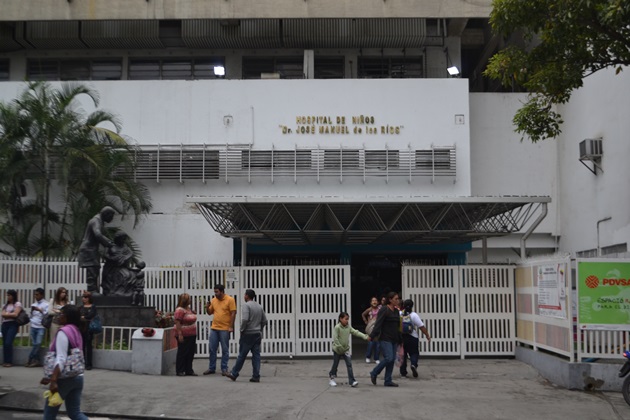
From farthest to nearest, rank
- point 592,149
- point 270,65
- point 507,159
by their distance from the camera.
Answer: point 270,65
point 507,159
point 592,149

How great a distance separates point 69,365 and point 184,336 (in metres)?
5.80

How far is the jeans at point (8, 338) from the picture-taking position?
47.2 ft

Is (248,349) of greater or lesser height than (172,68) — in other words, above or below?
below

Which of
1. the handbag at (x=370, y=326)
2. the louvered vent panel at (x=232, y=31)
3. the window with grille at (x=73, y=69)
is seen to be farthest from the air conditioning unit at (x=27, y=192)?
the handbag at (x=370, y=326)

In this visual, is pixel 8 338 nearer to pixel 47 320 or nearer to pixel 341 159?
pixel 47 320

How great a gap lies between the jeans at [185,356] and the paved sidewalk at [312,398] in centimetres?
26

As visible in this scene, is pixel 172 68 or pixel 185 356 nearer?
pixel 185 356

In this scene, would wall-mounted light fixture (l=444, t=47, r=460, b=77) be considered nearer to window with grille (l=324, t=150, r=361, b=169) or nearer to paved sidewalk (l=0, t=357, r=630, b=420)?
window with grille (l=324, t=150, r=361, b=169)

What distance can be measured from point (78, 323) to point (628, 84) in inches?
598

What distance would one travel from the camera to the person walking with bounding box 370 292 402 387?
13039 mm

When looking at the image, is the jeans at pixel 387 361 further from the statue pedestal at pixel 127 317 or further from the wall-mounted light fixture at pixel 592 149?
the wall-mounted light fixture at pixel 592 149

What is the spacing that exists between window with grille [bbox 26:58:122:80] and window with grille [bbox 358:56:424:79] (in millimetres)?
8912

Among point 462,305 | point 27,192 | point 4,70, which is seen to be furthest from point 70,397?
point 4,70

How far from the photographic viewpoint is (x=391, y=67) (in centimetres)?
2592
